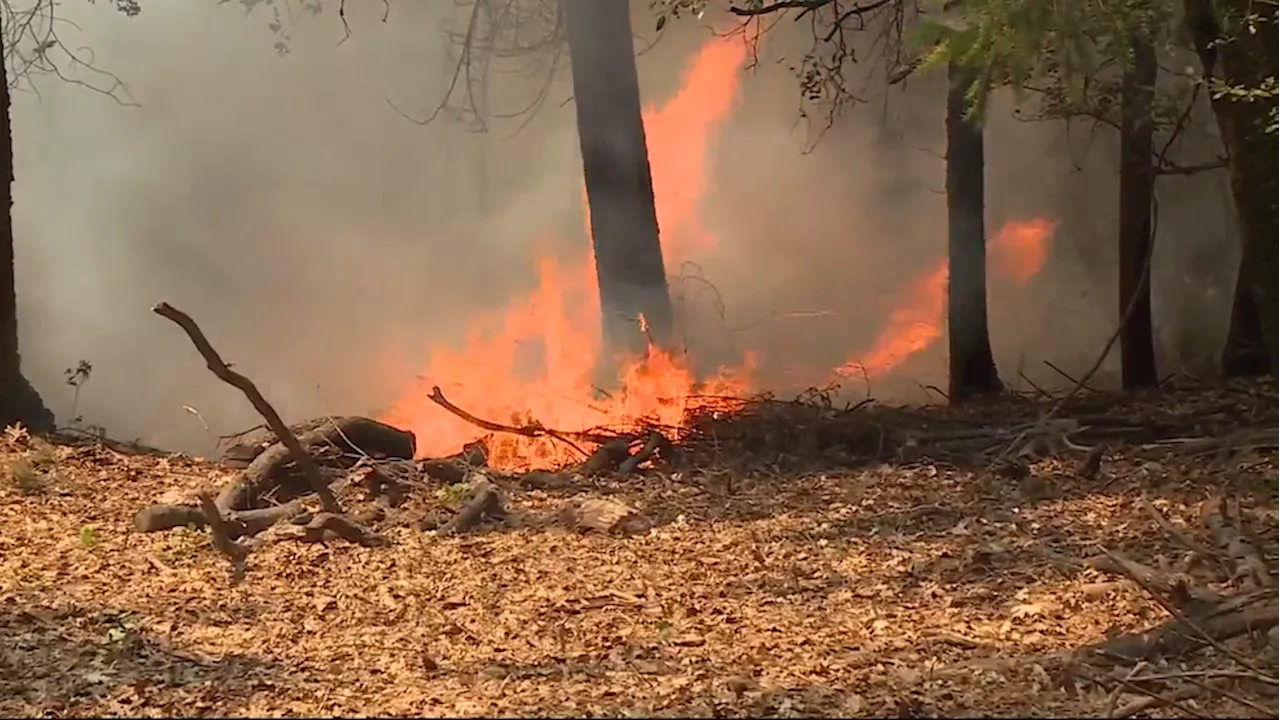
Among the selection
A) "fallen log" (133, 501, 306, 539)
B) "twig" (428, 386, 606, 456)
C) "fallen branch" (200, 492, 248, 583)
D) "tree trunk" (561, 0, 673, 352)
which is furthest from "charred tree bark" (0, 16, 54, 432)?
"tree trunk" (561, 0, 673, 352)

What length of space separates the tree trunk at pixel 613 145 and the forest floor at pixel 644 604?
2327 millimetres

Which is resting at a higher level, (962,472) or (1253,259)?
(1253,259)

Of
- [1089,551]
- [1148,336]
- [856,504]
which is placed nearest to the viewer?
[1089,551]

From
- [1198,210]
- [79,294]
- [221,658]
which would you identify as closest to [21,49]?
[79,294]

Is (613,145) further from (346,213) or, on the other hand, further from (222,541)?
(222,541)

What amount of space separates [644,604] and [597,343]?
3.82 metres

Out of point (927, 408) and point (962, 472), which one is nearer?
point (962, 472)

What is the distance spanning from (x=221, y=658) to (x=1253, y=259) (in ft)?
15.2

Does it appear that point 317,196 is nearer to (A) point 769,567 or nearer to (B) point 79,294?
(B) point 79,294

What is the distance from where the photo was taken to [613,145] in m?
7.75

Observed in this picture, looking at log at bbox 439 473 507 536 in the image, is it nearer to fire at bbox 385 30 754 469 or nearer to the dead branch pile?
fire at bbox 385 30 754 469

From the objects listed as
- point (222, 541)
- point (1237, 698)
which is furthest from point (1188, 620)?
point (222, 541)

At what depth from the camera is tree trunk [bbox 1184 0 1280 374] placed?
16.7 feet

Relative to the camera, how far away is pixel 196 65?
7.39 meters
